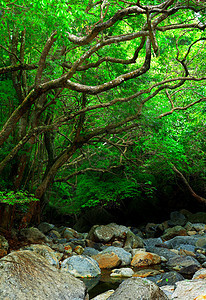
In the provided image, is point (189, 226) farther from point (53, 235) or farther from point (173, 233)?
point (53, 235)

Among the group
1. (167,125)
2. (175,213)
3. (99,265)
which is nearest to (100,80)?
(167,125)

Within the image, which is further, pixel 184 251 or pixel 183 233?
pixel 183 233

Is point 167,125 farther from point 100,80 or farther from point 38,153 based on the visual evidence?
point 38,153

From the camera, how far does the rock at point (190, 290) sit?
4.51 m

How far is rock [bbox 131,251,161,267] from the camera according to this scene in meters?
7.74

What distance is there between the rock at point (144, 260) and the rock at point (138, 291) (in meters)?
3.65

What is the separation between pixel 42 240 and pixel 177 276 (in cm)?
444

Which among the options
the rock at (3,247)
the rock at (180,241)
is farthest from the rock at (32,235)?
the rock at (180,241)

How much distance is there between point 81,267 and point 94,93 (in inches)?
163

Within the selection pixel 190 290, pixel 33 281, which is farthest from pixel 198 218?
pixel 33 281

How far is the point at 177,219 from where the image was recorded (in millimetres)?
13906

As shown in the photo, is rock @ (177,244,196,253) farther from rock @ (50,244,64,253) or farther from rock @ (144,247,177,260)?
rock @ (50,244,64,253)

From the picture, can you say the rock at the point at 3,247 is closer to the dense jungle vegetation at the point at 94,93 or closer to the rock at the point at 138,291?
the dense jungle vegetation at the point at 94,93

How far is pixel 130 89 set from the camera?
29.0ft
